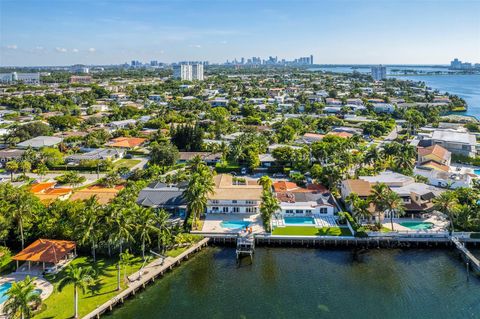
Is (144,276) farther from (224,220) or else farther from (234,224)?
Result: (224,220)

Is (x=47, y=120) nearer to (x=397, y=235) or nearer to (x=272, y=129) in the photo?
(x=272, y=129)

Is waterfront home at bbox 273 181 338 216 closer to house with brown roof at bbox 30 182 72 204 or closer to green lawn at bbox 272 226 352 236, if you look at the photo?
green lawn at bbox 272 226 352 236

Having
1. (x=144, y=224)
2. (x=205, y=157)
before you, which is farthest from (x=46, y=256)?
(x=205, y=157)

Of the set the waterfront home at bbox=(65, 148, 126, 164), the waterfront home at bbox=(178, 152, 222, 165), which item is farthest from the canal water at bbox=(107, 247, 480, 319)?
the waterfront home at bbox=(65, 148, 126, 164)

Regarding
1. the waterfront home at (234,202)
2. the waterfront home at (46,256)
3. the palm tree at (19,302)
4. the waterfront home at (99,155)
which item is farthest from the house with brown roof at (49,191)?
the palm tree at (19,302)

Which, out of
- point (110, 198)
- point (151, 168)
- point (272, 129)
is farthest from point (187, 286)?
point (272, 129)

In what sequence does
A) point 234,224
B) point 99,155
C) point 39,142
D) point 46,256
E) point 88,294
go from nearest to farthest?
1. point 88,294
2. point 46,256
3. point 234,224
4. point 99,155
5. point 39,142
